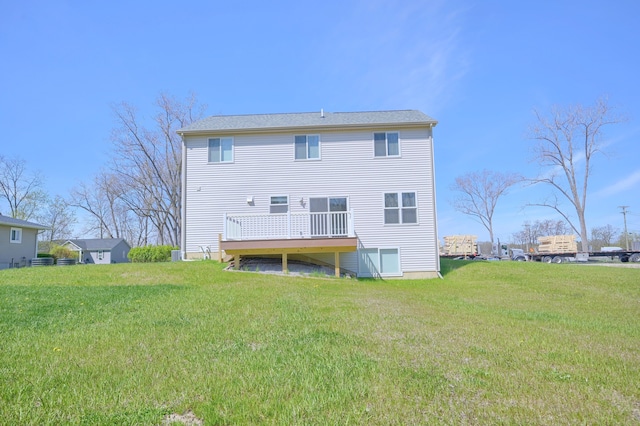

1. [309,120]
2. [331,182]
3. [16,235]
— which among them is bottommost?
[16,235]

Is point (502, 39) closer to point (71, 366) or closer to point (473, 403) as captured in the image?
point (473, 403)

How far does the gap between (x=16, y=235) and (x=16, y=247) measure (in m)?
0.75

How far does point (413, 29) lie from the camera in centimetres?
1257

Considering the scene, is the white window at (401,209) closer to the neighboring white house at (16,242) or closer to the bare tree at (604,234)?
the neighboring white house at (16,242)

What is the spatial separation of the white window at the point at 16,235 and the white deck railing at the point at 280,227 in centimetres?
1781

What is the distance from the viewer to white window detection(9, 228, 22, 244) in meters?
22.5

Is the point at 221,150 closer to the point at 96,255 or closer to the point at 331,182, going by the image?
the point at 331,182

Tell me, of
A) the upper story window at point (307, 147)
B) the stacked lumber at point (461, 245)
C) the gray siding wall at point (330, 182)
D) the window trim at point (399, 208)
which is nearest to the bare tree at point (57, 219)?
the gray siding wall at point (330, 182)

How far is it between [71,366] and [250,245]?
31.2 ft

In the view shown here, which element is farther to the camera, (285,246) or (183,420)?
(285,246)

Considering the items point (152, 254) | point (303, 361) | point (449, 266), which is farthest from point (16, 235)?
point (303, 361)

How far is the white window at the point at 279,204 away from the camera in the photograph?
1524 cm

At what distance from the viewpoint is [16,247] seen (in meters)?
22.8

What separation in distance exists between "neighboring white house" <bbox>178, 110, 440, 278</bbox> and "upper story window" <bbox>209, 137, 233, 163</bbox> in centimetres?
4
